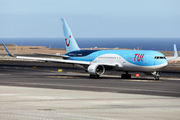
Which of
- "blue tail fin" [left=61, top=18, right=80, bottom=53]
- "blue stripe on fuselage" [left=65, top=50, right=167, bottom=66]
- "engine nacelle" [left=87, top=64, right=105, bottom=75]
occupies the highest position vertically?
"blue tail fin" [left=61, top=18, right=80, bottom=53]

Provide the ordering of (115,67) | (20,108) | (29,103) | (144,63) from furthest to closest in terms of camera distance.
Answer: (115,67), (144,63), (29,103), (20,108)

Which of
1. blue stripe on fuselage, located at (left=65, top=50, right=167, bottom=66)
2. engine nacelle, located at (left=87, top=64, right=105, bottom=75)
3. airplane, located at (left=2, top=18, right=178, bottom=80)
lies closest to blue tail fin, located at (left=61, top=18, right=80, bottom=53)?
airplane, located at (left=2, top=18, right=178, bottom=80)

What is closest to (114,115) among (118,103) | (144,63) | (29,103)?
(118,103)

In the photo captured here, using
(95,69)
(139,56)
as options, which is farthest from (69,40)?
(139,56)

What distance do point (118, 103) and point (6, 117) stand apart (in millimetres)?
8819

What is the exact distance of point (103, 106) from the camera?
2295 cm

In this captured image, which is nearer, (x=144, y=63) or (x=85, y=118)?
(x=85, y=118)

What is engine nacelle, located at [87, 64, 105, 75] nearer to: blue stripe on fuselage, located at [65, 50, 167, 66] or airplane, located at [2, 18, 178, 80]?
airplane, located at [2, 18, 178, 80]

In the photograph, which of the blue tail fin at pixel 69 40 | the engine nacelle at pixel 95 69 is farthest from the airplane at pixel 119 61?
the blue tail fin at pixel 69 40

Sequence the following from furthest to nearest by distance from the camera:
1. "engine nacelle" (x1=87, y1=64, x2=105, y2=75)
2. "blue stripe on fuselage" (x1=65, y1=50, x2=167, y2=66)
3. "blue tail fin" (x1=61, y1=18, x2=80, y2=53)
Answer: "blue tail fin" (x1=61, y1=18, x2=80, y2=53), "engine nacelle" (x1=87, y1=64, x2=105, y2=75), "blue stripe on fuselage" (x1=65, y1=50, x2=167, y2=66)

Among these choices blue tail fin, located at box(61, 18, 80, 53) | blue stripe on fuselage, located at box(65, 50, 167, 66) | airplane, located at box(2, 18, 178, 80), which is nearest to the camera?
blue stripe on fuselage, located at box(65, 50, 167, 66)

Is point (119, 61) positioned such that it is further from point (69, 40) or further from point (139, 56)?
point (69, 40)

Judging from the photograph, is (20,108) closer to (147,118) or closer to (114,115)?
(114,115)

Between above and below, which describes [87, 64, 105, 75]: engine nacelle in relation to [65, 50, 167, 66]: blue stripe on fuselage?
below
